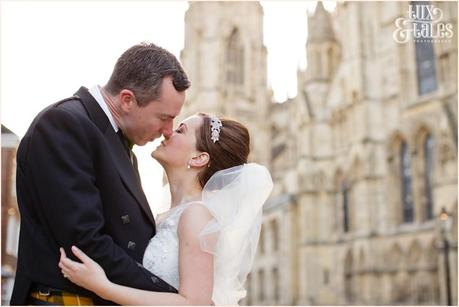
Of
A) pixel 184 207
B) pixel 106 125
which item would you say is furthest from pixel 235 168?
pixel 106 125

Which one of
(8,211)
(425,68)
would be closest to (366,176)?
(425,68)

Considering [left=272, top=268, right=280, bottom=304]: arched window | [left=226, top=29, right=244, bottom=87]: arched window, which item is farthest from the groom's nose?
[left=226, top=29, right=244, bottom=87]: arched window

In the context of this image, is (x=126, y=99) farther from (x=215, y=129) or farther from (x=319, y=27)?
(x=319, y=27)

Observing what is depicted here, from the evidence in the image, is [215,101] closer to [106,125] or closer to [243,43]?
[243,43]

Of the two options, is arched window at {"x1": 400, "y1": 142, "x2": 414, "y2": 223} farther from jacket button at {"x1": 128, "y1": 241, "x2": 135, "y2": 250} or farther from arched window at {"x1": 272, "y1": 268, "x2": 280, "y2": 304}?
jacket button at {"x1": 128, "y1": 241, "x2": 135, "y2": 250}

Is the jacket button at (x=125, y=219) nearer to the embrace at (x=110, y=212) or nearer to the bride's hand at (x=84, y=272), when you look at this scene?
the embrace at (x=110, y=212)

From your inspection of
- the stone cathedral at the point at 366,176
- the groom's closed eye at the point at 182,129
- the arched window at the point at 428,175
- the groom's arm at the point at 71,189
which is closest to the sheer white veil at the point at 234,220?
the groom's closed eye at the point at 182,129

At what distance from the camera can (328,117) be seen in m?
27.5

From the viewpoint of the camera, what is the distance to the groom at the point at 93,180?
2.35m

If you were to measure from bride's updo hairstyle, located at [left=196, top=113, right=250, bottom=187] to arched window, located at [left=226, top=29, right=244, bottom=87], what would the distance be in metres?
37.1

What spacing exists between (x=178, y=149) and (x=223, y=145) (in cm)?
22

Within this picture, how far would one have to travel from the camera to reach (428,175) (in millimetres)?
21953

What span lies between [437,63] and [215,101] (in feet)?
60.5

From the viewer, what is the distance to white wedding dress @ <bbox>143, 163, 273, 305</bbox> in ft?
9.05
